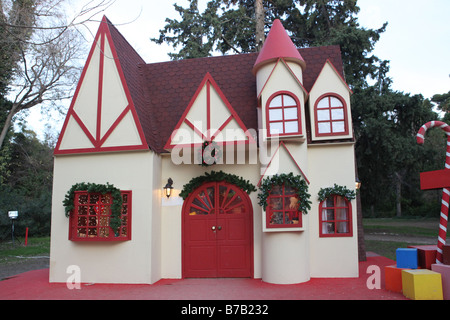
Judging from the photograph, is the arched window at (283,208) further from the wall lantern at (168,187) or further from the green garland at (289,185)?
the wall lantern at (168,187)

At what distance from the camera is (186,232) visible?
8.78 meters

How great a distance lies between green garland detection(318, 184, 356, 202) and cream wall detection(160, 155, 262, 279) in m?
1.60

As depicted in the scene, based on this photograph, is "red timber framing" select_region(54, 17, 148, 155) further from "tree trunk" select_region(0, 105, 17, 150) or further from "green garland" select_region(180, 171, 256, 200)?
"tree trunk" select_region(0, 105, 17, 150)

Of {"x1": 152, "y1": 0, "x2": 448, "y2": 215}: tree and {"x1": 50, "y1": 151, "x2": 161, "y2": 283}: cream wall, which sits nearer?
{"x1": 50, "y1": 151, "x2": 161, "y2": 283}: cream wall

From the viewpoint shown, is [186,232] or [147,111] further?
[147,111]

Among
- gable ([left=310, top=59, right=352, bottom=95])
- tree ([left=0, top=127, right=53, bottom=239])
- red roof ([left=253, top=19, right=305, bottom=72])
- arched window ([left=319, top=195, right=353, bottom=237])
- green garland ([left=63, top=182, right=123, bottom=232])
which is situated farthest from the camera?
tree ([left=0, top=127, right=53, bottom=239])

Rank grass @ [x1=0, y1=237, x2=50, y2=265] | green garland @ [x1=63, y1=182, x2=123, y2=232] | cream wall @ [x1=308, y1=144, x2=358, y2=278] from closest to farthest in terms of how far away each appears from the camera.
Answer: green garland @ [x1=63, y1=182, x2=123, y2=232]
cream wall @ [x1=308, y1=144, x2=358, y2=278]
grass @ [x1=0, y1=237, x2=50, y2=265]

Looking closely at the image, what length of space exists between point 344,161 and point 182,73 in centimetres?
542

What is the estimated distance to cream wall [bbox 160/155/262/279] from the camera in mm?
8594

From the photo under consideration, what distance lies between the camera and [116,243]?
8.24 meters

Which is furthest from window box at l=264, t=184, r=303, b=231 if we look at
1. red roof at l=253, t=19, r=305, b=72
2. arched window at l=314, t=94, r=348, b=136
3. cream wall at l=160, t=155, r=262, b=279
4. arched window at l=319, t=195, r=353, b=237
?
red roof at l=253, t=19, r=305, b=72

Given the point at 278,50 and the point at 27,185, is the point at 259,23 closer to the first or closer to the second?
the point at 278,50
